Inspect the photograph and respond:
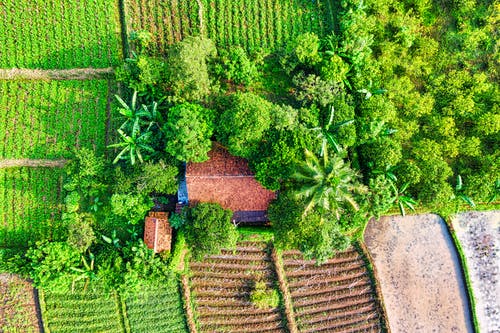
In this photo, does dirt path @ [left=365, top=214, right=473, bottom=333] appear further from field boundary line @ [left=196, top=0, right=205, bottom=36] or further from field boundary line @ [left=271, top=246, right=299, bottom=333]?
field boundary line @ [left=196, top=0, right=205, bottom=36]

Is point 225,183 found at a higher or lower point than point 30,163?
lower

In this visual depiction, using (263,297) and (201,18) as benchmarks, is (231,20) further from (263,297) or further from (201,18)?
(263,297)

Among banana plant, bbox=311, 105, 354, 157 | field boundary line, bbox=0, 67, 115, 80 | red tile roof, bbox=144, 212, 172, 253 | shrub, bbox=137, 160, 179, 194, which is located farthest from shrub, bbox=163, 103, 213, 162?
field boundary line, bbox=0, 67, 115, 80

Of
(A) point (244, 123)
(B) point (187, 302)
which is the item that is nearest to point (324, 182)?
(A) point (244, 123)

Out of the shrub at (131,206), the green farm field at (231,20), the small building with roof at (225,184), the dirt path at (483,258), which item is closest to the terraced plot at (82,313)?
the shrub at (131,206)

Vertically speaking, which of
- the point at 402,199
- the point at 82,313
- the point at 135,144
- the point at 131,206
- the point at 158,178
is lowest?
the point at 82,313

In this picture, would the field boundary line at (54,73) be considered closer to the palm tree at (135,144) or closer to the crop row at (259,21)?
the palm tree at (135,144)
